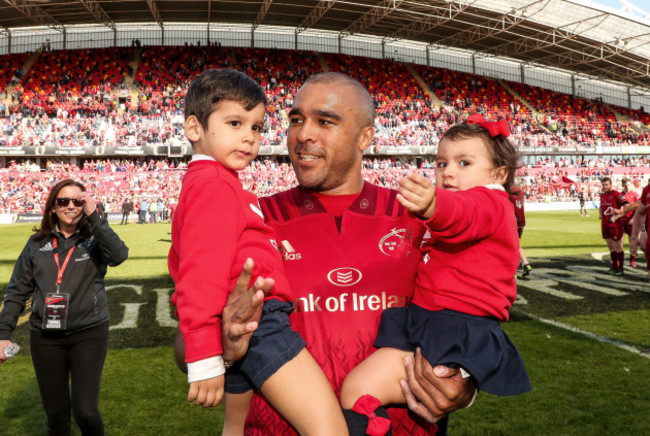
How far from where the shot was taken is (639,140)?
50906mm

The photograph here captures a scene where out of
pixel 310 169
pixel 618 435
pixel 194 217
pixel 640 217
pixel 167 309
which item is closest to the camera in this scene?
pixel 194 217

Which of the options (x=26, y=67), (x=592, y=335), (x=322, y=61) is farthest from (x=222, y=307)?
(x=26, y=67)

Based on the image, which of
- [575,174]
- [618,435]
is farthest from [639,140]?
[618,435]

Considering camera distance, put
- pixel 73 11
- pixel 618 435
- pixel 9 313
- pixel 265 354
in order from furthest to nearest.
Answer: pixel 73 11, pixel 618 435, pixel 9 313, pixel 265 354

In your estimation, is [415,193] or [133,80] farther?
[133,80]

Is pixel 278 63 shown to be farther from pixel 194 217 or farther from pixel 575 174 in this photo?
pixel 194 217

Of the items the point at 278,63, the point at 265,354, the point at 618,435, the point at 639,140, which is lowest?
the point at 618,435

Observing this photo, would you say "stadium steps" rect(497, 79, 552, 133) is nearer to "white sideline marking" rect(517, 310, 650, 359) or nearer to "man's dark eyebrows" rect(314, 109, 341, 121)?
"white sideline marking" rect(517, 310, 650, 359)

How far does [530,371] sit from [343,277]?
4.54 meters

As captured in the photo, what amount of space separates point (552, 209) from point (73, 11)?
129ft

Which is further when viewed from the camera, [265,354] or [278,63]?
[278,63]

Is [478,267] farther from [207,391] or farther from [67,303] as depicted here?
[67,303]

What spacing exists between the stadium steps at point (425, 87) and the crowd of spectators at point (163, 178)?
779 cm

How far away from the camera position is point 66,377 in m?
3.85
